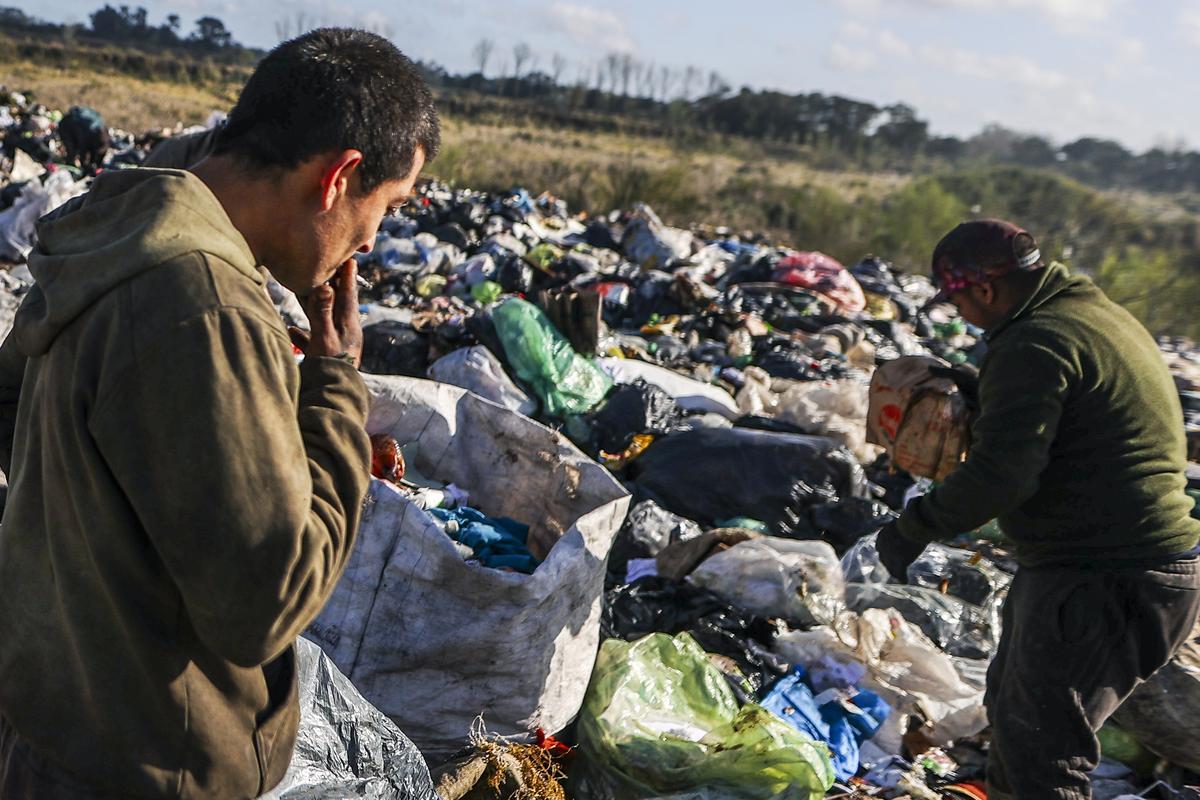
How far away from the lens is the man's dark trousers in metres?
2.30

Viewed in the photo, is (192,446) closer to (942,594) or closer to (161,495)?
(161,495)

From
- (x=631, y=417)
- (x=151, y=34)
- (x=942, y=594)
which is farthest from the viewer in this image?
(x=151, y=34)

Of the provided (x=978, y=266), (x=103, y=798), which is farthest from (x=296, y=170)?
(x=978, y=266)

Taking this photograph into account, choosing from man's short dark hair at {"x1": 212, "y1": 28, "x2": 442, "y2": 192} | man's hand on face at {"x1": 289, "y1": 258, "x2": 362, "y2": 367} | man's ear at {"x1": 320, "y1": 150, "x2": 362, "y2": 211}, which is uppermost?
man's short dark hair at {"x1": 212, "y1": 28, "x2": 442, "y2": 192}

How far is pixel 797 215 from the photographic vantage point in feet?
57.0

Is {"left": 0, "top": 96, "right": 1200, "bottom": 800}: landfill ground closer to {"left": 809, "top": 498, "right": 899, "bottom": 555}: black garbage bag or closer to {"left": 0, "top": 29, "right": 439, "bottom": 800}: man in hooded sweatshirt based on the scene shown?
{"left": 809, "top": 498, "right": 899, "bottom": 555}: black garbage bag

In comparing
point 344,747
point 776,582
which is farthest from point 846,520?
point 344,747

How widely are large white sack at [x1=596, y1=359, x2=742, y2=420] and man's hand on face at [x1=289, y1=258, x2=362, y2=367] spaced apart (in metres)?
4.20

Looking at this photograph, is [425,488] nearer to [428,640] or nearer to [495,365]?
[428,640]

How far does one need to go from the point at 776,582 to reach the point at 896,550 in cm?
86

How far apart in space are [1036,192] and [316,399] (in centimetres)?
2430

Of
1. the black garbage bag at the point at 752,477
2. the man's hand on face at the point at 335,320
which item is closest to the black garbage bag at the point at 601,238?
the black garbage bag at the point at 752,477

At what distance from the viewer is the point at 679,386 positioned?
19.0 ft

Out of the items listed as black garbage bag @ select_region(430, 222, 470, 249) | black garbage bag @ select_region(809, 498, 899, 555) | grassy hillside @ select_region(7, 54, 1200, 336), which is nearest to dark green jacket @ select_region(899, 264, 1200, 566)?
black garbage bag @ select_region(809, 498, 899, 555)
